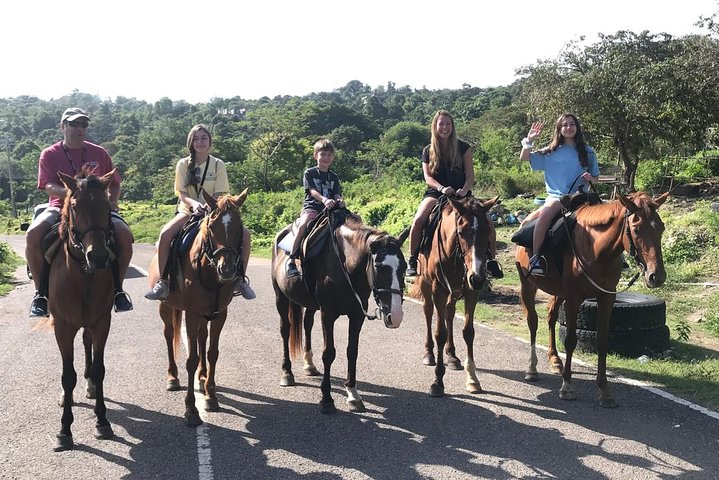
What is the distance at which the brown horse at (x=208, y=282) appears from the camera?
18.4ft

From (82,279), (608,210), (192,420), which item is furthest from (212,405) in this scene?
(608,210)

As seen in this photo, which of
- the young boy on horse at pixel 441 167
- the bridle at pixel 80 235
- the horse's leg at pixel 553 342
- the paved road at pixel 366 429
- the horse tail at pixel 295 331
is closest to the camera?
the paved road at pixel 366 429

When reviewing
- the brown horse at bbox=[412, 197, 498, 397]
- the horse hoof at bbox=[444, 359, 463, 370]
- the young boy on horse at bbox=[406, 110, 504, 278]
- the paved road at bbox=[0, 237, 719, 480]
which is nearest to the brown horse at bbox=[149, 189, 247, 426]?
the paved road at bbox=[0, 237, 719, 480]

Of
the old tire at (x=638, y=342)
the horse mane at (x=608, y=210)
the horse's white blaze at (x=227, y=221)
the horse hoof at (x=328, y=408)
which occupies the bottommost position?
the horse hoof at (x=328, y=408)

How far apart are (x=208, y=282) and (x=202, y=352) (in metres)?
1.00

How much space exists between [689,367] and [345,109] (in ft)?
233

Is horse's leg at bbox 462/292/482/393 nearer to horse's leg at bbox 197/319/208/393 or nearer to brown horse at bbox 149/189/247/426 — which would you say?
brown horse at bbox 149/189/247/426

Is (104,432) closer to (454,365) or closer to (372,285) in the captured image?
(372,285)

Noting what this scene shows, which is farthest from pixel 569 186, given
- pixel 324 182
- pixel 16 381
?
pixel 16 381

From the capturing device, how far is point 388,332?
953 centimetres

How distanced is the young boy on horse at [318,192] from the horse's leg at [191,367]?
1.20 metres

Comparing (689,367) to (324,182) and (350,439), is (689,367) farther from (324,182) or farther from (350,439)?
(324,182)

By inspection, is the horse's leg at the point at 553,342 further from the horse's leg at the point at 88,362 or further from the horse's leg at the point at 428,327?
the horse's leg at the point at 88,362

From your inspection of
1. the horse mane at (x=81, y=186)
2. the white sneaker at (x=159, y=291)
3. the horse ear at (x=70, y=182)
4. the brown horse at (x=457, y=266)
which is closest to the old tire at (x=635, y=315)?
the brown horse at (x=457, y=266)
